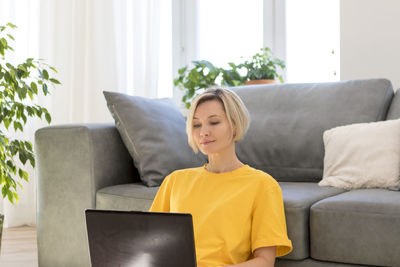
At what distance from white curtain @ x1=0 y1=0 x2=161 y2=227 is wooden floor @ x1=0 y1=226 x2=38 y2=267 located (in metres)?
0.19

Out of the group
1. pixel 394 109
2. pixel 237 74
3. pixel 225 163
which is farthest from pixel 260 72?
pixel 225 163

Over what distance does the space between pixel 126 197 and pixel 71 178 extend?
0.30 meters

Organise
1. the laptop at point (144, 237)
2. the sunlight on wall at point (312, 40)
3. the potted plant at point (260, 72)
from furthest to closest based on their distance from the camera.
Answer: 1. the sunlight on wall at point (312, 40)
2. the potted plant at point (260, 72)
3. the laptop at point (144, 237)

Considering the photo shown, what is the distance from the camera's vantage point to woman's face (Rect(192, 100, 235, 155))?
5.29ft

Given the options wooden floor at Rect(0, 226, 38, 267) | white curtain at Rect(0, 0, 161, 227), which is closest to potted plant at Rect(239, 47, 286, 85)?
white curtain at Rect(0, 0, 161, 227)

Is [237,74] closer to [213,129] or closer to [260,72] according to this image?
[260,72]

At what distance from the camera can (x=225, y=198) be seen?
5.18ft

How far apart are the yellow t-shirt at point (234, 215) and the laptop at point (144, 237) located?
0.27m

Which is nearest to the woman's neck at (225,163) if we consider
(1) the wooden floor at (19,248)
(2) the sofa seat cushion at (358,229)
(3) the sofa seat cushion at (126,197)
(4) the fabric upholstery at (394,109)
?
(2) the sofa seat cushion at (358,229)

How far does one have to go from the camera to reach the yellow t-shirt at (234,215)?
151 centimetres

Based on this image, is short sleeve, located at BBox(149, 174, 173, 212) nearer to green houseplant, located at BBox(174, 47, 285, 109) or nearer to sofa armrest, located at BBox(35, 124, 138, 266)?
sofa armrest, located at BBox(35, 124, 138, 266)

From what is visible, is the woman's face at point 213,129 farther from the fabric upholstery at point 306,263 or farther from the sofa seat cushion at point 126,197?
the sofa seat cushion at point 126,197

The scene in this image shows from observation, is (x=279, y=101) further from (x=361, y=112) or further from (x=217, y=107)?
(x=217, y=107)

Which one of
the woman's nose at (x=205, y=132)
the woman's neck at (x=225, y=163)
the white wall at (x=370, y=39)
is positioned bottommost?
the woman's neck at (x=225, y=163)
